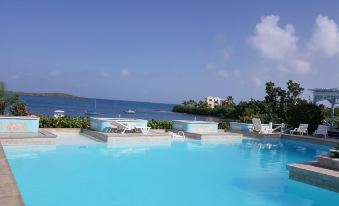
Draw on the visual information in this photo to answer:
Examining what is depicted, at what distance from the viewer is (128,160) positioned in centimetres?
1023

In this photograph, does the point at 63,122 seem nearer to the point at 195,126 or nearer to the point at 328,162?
the point at 195,126

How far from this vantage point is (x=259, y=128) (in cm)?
1861

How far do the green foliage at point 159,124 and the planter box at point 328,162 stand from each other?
958 cm

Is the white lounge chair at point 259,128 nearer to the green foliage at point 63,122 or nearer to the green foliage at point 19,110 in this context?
the green foliage at point 63,122

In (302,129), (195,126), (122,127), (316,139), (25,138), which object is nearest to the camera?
(25,138)

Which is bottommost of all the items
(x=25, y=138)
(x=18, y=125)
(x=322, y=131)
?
(x=25, y=138)

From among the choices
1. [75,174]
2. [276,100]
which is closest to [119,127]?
[75,174]

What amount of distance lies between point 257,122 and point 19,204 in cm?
1573

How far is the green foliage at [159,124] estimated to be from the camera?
56.9ft

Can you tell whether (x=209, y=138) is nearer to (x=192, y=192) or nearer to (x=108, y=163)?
(x=108, y=163)

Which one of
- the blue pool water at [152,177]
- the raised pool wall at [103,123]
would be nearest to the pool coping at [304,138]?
the blue pool water at [152,177]

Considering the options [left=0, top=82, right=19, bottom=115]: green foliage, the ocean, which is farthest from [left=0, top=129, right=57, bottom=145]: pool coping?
the ocean

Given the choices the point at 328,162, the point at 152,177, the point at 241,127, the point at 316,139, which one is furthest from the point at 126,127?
the point at 316,139

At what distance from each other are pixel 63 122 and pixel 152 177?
8.13 meters
